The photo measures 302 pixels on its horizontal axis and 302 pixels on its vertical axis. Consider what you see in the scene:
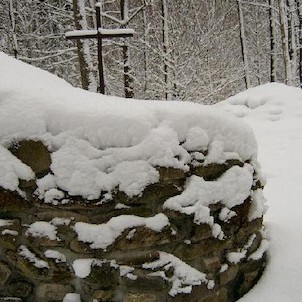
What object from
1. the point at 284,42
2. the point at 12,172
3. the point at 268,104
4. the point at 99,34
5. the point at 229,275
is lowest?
the point at 268,104

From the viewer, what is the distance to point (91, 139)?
226 centimetres

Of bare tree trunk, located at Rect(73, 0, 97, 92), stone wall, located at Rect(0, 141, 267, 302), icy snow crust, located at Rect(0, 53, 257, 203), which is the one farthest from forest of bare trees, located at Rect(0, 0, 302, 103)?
stone wall, located at Rect(0, 141, 267, 302)

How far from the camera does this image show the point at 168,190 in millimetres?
2340

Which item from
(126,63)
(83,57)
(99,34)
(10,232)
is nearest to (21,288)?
(10,232)

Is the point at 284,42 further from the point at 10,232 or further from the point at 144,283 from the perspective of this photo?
the point at 10,232

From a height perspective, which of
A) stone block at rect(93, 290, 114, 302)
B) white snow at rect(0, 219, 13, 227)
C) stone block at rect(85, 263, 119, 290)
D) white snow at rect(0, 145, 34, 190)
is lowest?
stone block at rect(93, 290, 114, 302)

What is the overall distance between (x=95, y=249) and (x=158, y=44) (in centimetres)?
1112

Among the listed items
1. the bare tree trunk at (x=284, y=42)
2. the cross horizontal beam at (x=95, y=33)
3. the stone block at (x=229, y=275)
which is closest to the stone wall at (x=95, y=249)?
the stone block at (x=229, y=275)

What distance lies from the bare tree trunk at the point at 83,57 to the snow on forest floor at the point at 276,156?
2975mm

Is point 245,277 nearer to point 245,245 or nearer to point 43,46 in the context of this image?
point 245,245

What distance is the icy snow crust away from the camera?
222 cm

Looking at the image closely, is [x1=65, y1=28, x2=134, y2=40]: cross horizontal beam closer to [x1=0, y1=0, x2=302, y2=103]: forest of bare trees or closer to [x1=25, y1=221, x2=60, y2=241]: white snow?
[x1=25, y1=221, x2=60, y2=241]: white snow

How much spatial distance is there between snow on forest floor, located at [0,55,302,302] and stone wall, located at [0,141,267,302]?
1.34 feet

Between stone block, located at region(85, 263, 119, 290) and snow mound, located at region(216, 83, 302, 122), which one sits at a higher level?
stone block, located at region(85, 263, 119, 290)
